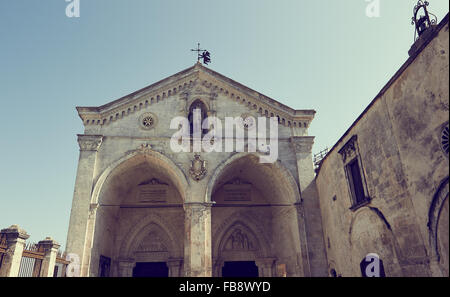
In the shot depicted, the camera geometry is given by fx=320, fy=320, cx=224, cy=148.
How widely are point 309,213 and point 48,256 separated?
10.6 metres

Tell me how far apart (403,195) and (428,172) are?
1195 millimetres

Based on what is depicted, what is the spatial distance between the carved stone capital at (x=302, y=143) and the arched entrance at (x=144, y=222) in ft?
20.0

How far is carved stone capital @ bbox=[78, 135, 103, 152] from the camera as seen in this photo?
49.2 ft

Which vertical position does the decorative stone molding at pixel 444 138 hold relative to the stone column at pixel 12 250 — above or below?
above

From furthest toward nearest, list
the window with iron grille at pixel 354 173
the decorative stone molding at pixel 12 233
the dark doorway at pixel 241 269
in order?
the dark doorway at pixel 241 269 → the window with iron grille at pixel 354 173 → the decorative stone molding at pixel 12 233

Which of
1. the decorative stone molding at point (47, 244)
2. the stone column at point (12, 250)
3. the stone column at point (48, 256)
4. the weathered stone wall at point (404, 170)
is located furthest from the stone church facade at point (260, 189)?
the stone column at point (12, 250)

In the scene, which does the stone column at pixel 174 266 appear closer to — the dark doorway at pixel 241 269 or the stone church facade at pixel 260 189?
the stone church facade at pixel 260 189

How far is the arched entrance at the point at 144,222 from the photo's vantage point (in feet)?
53.0

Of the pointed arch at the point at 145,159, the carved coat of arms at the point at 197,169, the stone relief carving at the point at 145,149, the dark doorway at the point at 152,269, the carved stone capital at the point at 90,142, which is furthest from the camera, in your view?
the dark doorway at the point at 152,269

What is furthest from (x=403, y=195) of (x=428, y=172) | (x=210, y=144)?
(x=210, y=144)

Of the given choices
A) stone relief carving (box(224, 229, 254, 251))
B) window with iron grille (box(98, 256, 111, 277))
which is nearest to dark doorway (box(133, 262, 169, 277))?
window with iron grille (box(98, 256, 111, 277))

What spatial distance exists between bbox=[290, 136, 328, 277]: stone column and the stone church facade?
0.05 metres

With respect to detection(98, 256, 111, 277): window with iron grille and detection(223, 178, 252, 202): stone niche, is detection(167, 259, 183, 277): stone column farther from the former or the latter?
detection(223, 178, 252, 202): stone niche
